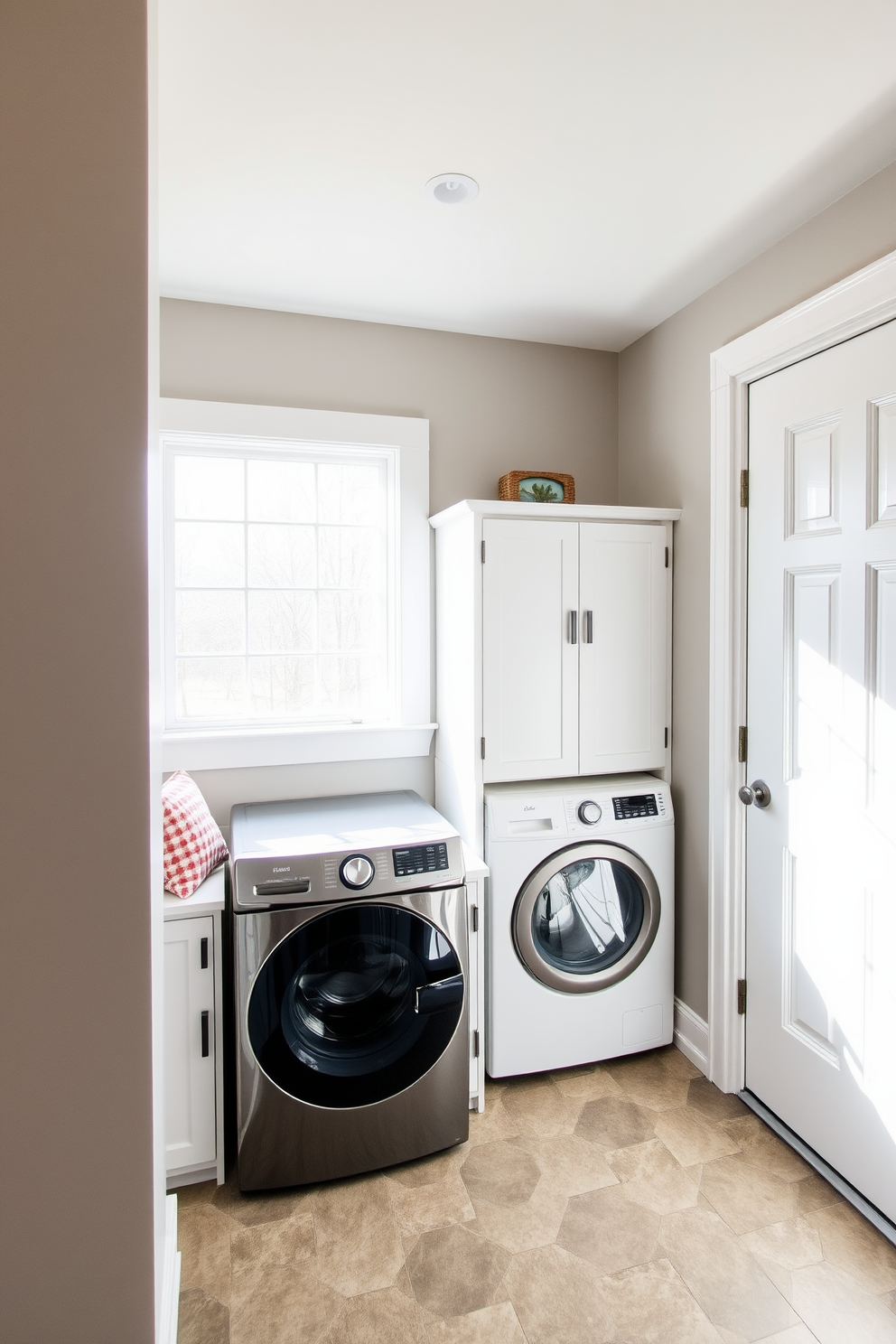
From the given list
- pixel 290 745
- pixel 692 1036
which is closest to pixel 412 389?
pixel 290 745

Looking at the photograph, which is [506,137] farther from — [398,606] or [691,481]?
[398,606]

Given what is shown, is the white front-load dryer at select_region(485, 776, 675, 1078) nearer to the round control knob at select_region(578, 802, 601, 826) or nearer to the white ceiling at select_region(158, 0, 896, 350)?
the round control knob at select_region(578, 802, 601, 826)

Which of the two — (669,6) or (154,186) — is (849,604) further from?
(154,186)

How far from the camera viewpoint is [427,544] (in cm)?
264

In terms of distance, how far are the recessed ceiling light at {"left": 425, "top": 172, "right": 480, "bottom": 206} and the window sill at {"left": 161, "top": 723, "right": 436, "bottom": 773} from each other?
5.23 feet

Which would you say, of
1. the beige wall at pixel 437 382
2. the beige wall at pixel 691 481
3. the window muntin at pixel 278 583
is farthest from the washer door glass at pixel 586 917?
the beige wall at pixel 437 382

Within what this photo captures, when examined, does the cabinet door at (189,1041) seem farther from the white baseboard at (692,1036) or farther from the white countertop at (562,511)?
the white baseboard at (692,1036)

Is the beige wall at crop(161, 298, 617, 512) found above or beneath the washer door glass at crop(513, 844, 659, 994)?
above

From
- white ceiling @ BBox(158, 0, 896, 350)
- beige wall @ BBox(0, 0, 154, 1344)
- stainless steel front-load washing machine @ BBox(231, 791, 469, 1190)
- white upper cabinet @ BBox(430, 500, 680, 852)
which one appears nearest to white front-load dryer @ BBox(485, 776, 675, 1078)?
white upper cabinet @ BBox(430, 500, 680, 852)

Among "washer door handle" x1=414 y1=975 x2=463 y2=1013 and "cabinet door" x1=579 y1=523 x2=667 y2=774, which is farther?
"cabinet door" x1=579 y1=523 x2=667 y2=774

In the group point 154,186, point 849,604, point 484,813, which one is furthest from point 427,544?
point 154,186

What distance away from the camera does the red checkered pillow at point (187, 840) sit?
189 cm

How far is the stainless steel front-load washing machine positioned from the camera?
5.97 feet

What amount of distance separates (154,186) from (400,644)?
5.37 feet
